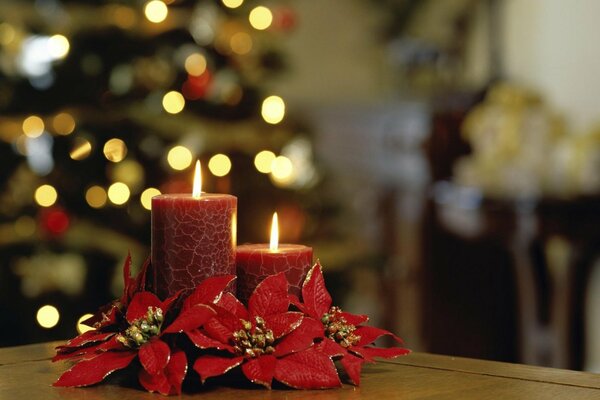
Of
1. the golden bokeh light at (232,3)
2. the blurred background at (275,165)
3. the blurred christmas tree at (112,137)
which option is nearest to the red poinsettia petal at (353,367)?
the blurred background at (275,165)

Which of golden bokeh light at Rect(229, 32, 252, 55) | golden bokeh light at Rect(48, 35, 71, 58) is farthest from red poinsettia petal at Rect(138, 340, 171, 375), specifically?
golden bokeh light at Rect(229, 32, 252, 55)

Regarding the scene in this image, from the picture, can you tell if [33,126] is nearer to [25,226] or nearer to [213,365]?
[25,226]

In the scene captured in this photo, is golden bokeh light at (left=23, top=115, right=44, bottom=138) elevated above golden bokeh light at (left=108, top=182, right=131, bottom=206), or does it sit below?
above

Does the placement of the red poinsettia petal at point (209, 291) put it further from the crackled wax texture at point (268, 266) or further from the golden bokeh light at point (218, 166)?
the golden bokeh light at point (218, 166)

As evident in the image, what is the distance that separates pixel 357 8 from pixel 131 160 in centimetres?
189

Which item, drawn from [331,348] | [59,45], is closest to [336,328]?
[331,348]

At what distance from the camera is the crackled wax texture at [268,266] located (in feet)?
2.85

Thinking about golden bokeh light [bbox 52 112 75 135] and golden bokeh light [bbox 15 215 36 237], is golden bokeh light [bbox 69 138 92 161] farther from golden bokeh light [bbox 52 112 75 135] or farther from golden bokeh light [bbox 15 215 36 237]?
golden bokeh light [bbox 15 215 36 237]

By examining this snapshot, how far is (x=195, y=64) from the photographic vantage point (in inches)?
111

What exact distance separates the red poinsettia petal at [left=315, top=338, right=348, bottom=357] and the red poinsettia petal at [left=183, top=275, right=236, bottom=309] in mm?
91

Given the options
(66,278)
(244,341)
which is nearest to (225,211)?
(244,341)

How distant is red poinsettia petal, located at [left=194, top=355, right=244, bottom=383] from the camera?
0.78m

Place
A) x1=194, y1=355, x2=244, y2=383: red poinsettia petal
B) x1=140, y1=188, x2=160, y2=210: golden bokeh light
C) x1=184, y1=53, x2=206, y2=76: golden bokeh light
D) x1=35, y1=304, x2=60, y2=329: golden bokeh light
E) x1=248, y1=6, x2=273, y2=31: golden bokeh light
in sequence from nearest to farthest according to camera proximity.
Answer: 1. x1=194, y1=355, x2=244, y2=383: red poinsettia petal
2. x1=35, y1=304, x2=60, y2=329: golden bokeh light
3. x1=140, y1=188, x2=160, y2=210: golden bokeh light
4. x1=184, y1=53, x2=206, y2=76: golden bokeh light
5. x1=248, y1=6, x2=273, y2=31: golden bokeh light

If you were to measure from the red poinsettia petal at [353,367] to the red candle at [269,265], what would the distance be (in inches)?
3.3
